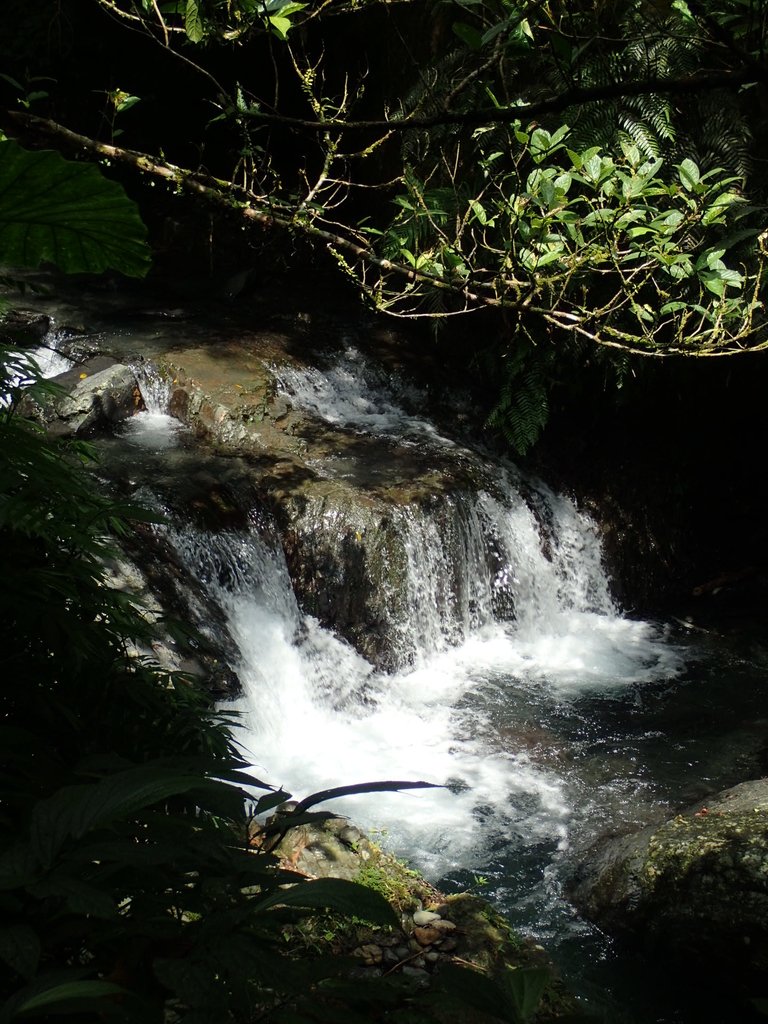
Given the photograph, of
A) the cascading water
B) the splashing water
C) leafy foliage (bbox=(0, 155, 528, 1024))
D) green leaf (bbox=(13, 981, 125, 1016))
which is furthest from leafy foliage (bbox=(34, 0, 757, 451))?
green leaf (bbox=(13, 981, 125, 1016))

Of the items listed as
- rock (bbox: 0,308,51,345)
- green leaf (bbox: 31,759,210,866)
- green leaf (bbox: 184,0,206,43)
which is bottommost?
green leaf (bbox: 31,759,210,866)

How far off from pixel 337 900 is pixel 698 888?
10.9 ft

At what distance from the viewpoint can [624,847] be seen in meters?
4.17

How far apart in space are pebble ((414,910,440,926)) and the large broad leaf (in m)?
2.62

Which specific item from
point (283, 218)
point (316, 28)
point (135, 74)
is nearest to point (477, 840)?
point (283, 218)

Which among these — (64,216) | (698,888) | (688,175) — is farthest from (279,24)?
(698,888)

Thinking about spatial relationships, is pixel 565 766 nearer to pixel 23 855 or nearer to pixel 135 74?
pixel 23 855

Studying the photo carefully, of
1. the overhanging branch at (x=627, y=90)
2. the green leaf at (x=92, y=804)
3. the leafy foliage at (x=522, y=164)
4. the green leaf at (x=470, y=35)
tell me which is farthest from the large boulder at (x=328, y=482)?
the green leaf at (x=92, y=804)

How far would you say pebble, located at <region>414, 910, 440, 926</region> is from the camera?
10.4 feet

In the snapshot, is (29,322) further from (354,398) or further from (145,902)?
(145,902)

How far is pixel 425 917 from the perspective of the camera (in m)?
3.21

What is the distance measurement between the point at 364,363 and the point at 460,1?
5941 mm

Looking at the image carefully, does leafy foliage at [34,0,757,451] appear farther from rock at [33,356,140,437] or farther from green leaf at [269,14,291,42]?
rock at [33,356,140,437]

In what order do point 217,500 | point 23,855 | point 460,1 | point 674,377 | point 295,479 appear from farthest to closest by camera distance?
point 674,377
point 295,479
point 217,500
point 460,1
point 23,855
